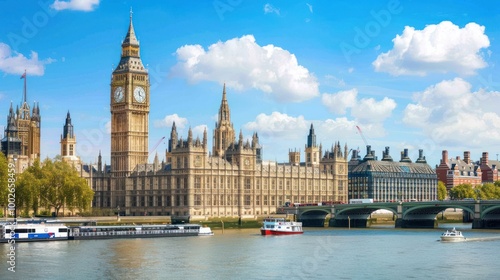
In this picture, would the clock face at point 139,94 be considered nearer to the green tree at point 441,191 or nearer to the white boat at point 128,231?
the white boat at point 128,231

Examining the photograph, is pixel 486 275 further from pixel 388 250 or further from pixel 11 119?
pixel 11 119

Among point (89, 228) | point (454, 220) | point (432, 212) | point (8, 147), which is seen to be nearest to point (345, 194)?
point (454, 220)

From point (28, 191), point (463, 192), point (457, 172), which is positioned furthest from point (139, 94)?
point (457, 172)

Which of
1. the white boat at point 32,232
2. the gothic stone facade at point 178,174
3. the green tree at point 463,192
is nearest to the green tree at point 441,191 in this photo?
the green tree at point 463,192

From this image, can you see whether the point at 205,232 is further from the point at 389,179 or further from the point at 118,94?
the point at 389,179

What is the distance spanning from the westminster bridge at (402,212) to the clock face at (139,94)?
1117 inches

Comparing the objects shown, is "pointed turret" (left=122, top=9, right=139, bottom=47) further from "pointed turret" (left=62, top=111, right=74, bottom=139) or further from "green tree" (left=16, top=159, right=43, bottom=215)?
"green tree" (left=16, top=159, right=43, bottom=215)

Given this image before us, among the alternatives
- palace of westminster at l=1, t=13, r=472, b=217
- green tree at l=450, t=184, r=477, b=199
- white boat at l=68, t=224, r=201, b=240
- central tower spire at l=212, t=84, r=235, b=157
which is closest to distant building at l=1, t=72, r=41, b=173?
palace of westminster at l=1, t=13, r=472, b=217

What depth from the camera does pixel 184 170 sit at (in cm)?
12550

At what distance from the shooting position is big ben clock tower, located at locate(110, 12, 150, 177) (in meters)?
136

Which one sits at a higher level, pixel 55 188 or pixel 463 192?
pixel 55 188

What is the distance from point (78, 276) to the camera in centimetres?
5847

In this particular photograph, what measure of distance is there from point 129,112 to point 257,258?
231ft

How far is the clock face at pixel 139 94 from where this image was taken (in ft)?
451
